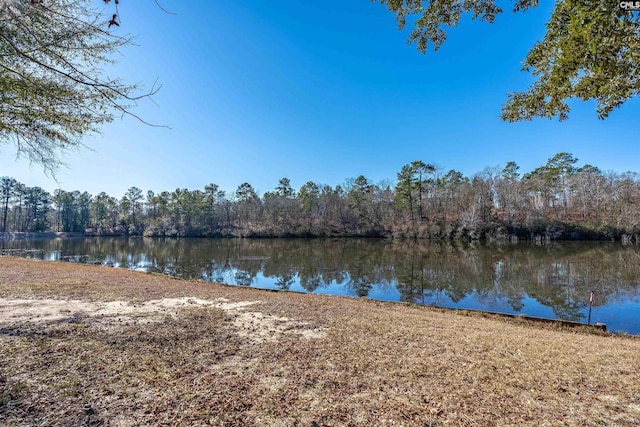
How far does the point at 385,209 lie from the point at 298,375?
56.0 meters

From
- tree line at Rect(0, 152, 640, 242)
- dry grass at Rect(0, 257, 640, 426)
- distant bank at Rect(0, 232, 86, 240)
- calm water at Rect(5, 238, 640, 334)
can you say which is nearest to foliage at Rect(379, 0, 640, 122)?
dry grass at Rect(0, 257, 640, 426)

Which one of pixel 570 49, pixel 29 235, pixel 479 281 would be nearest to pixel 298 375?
pixel 570 49

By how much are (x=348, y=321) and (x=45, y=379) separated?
484 centimetres

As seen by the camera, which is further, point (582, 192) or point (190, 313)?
point (582, 192)

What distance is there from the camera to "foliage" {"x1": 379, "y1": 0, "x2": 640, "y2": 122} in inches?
94.9

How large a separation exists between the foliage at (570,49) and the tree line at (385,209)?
4660 centimetres

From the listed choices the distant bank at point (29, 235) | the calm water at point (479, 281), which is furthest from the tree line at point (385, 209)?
the calm water at point (479, 281)

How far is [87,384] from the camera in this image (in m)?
3.11

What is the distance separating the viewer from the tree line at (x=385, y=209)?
4516 cm

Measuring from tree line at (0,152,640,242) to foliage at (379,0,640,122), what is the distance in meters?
46.6

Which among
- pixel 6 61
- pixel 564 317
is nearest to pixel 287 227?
pixel 564 317

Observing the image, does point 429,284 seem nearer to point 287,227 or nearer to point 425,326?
point 425,326

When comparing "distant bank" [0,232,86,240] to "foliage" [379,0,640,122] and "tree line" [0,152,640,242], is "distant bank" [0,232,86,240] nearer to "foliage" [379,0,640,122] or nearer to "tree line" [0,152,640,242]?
"tree line" [0,152,640,242]

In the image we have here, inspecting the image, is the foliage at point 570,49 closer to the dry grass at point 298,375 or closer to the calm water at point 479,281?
the dry grass at point 298,375
